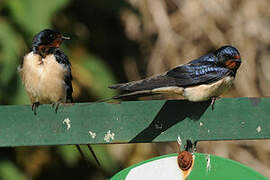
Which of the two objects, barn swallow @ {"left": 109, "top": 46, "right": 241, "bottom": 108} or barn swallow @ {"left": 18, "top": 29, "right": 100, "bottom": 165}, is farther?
barn swallow @ {"left": 18, "top": 29, "right": 100, "bottom": 165}

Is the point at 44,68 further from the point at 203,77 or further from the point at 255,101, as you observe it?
the point at 255,101

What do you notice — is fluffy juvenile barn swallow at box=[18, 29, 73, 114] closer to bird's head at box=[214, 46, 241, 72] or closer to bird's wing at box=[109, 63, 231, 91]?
bird's wing at box=[109, 63, 231, 91]

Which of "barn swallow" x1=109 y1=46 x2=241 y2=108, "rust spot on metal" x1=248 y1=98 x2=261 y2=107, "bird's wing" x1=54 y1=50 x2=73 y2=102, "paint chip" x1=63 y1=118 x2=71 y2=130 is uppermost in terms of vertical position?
"bird's wing" x1=54 y1=50 x2=73 y2=102

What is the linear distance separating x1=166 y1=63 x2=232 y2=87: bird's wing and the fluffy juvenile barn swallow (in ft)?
2.41

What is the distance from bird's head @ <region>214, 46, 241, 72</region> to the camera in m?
3.00

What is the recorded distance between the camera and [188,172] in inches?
67.4

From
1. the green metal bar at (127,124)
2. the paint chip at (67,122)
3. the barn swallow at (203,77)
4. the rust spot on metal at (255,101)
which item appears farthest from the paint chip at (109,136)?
the barn swallow at (203,77)

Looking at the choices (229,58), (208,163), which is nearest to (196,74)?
(229,58)

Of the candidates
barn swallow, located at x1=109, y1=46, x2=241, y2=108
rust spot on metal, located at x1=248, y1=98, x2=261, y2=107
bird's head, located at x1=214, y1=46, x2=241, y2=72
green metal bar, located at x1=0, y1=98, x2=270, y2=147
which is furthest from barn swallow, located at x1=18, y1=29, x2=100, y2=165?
rust spot on metal, located at x1=248, y1=98, x2=261, y2=107

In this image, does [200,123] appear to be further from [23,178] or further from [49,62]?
[23,178]

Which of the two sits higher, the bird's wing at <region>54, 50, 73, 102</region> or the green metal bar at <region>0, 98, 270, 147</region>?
the bird's wing at <region>54, 50, 73, 102</region>

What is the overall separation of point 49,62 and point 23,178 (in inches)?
32.5

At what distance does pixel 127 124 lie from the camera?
202 centimetres

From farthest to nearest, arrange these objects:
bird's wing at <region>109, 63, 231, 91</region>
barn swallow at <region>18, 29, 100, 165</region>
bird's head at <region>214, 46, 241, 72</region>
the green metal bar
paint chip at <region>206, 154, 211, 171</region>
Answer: barn swallow at <region>18, 29, 100, 165</region>, bird's head at <region>214, 46, 241, 72</region>, bird's wing at <region>109, 63, 231, 91</region>, the green metal bar, paint chip at <region>206, 154, 211, 171</region>
